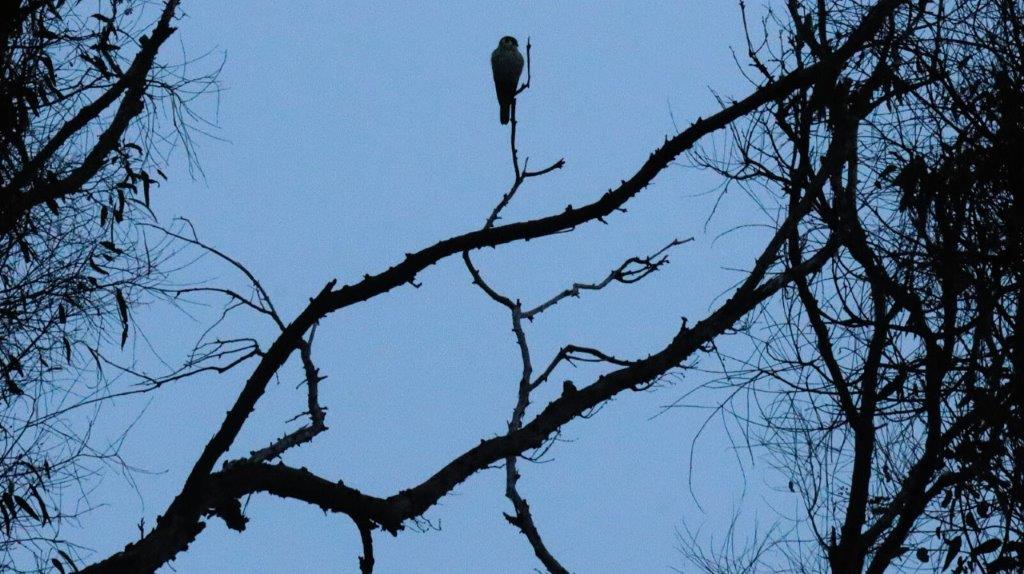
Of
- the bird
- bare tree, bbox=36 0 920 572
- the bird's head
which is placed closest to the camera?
bare tree, bbox=36 0 920 572

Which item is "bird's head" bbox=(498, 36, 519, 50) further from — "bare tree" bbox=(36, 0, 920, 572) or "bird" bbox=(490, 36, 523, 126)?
"bare tree" bbox=(36, 0, 920, 572)

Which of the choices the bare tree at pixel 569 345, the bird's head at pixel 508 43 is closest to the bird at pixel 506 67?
the bird's head at pixel 508 43

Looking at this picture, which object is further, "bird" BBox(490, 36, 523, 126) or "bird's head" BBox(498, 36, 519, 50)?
"bird's head" BBox(498, 36, 519, 50)

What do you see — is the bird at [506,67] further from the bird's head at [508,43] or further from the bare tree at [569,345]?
the bare tree at [569,345]

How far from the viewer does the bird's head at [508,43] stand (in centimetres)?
976

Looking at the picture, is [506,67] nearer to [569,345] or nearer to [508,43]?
[508,43]

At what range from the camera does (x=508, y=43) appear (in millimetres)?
9781

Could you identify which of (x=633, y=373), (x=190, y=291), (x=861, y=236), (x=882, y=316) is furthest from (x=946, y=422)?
(x=190, y=291)

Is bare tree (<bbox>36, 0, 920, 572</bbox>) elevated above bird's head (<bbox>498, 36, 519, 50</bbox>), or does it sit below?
below

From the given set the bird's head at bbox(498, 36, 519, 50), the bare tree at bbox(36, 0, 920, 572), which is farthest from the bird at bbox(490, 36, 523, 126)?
the bare tree at bbox(36, 0, 920, 572)

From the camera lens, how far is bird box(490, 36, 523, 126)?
9438 mm

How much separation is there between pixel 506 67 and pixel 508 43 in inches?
10.1

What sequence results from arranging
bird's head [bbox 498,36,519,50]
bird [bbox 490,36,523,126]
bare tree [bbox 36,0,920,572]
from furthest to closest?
1. bird's head [bbox 498,36,519,50]
2. bird [bbox 490,36,523,126]
3. bare tree [bbox 36,0,920,572]

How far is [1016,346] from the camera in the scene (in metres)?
3.26
